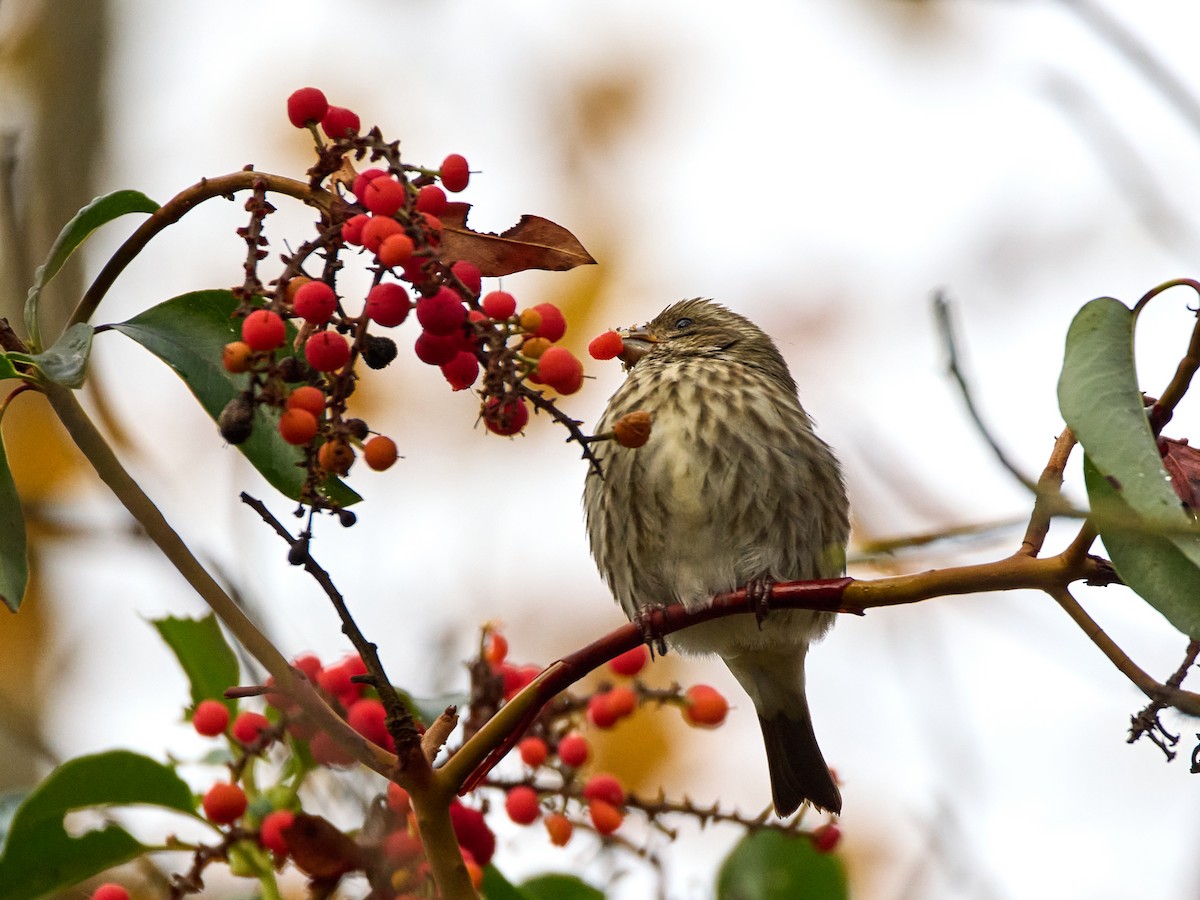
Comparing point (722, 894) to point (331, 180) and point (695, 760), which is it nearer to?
point (331, 180)

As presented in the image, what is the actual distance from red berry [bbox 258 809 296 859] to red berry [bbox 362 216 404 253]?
1017 millimetres

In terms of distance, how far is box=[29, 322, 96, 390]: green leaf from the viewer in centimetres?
173

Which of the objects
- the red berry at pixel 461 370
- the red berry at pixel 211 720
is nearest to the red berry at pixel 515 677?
the red berry at pixel 211 720

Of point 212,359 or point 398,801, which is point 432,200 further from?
point 398,801

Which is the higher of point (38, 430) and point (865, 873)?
point (38, 430)

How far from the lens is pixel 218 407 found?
205 cm

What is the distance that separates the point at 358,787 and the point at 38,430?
11.1ft

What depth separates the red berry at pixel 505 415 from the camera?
1728 mm

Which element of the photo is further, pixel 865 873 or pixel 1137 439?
pixel 865 873

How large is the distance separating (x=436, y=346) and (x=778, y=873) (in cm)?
162

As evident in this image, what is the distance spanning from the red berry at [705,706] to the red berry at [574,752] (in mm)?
261

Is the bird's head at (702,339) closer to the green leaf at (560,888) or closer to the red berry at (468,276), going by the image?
the green leaf at (560,888)

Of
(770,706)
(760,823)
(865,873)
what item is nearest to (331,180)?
(760,823)

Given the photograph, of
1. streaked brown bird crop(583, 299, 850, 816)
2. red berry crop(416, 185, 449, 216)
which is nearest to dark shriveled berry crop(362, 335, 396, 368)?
red berry crop(416, 185, 449, 216)
